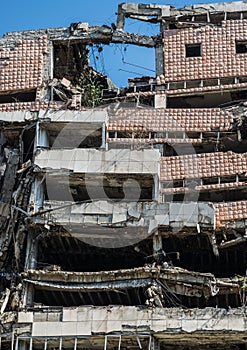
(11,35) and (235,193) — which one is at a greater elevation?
(11,35)

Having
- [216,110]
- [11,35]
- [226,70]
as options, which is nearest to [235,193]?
[216,110]

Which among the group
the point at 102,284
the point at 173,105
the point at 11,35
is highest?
the point at 11,35

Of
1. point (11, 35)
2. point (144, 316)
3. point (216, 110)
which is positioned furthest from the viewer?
point (11, 35)

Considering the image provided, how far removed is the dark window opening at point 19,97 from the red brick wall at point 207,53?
6.46 m

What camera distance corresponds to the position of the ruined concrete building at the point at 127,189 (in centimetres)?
2816

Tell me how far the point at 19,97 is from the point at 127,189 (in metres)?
8.18

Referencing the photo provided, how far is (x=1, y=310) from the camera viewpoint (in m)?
29.0

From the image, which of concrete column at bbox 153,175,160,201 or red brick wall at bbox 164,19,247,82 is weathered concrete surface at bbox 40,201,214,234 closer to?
concrete column at bbox 153,175,160,201

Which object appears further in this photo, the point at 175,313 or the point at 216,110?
the point at 216,110

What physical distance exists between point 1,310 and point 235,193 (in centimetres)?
1074

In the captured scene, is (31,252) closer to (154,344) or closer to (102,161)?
(102,161)

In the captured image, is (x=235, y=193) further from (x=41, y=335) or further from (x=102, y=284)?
(x=41, y=335)

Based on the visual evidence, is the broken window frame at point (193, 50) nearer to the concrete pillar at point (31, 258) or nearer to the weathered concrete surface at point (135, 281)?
the concrete pillar at point (31, 258)

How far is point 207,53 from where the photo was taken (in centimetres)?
3641
